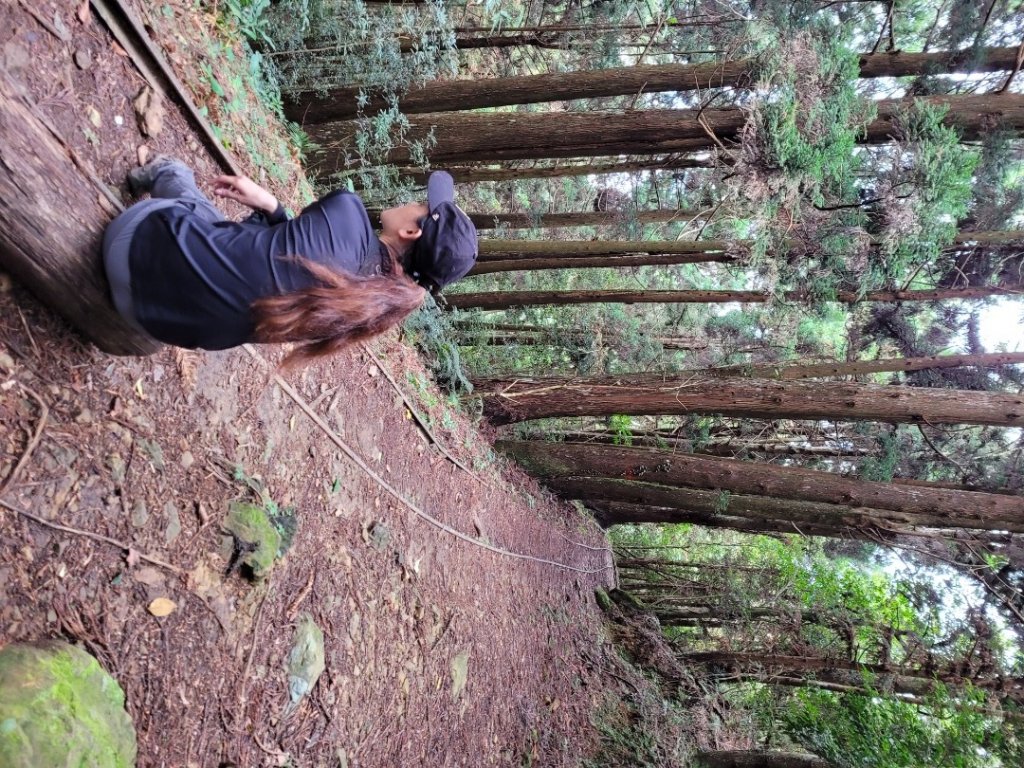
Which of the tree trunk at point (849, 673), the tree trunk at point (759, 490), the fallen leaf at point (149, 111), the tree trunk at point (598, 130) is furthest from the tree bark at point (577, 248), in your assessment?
the tree trunk at point (849, 673)

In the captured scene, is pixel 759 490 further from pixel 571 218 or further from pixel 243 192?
pixel 243 192

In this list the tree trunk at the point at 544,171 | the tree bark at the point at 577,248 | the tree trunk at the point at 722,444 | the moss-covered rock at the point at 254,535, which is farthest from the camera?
the tree trunk at the point at 722,444

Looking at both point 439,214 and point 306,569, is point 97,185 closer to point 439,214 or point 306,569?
point 439,214

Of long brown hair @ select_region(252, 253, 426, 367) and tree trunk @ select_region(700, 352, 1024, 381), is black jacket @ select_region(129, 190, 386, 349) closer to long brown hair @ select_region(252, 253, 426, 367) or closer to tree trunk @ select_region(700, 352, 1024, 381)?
long brown hair @ select_region(252, 253, 426, 367)

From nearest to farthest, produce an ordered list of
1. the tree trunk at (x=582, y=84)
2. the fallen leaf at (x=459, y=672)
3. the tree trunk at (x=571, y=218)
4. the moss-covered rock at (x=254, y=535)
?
the moss-covered rock at (x=254, y=535)
the tree trunk at (x=582, y=84)
the fallen leaf at (x=459, y=672)
the tree trunk at (x=571, y=218)

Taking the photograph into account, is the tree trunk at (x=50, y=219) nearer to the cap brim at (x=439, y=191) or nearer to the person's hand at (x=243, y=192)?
the person's hand at (x=243, y=192)

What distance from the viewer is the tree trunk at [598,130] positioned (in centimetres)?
527

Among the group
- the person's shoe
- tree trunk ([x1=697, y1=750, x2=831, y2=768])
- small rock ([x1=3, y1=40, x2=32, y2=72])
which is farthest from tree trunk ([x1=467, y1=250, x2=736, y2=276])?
tree trunk ([x1=697, y1=750, x2=831, y2=768])

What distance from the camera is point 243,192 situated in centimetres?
283

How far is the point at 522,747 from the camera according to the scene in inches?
262

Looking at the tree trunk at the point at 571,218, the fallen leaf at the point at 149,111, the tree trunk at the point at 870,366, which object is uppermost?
the tree trunk at the point at 571,218

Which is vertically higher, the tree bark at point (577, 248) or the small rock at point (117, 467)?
the tree bark at point (577, 248)

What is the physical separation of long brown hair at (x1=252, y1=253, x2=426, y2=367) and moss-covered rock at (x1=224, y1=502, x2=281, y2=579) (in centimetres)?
153

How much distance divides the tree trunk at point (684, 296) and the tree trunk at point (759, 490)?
67.9 inches
